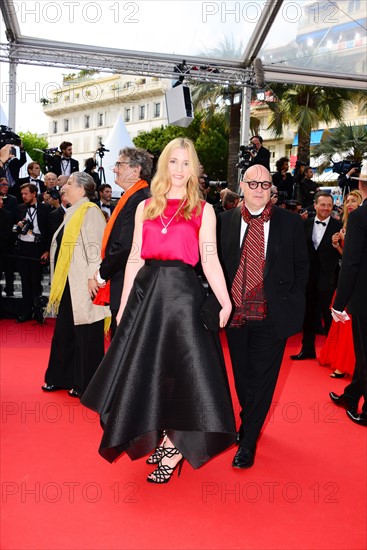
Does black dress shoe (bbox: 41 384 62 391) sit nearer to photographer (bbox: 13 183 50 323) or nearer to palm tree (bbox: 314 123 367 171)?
photographer (bbox: 13 183 50 323)

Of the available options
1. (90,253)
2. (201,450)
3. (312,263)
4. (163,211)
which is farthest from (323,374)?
(163,211)

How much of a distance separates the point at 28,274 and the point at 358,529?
6812mm

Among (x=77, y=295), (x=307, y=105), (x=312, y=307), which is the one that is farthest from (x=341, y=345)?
(x=307, y=105)

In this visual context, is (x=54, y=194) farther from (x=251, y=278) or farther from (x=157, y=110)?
(x=157, y=110)

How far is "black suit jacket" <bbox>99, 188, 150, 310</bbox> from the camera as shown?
14.1 ft

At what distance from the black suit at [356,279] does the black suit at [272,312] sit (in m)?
0.61

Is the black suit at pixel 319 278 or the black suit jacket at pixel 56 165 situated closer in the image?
the black suit at pixel 319 278

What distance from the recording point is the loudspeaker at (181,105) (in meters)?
12.0

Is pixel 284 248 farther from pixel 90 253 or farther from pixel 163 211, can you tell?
pixel 90 253

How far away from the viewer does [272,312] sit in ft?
12.7

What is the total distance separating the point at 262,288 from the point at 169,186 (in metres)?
0.92

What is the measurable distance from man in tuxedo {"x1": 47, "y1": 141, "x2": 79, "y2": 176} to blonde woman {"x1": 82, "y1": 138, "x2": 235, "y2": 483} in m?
8.18

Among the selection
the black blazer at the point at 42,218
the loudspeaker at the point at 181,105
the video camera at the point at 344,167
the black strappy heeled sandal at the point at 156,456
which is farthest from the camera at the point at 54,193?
the black strappy heeled sandal at the point at 156,456

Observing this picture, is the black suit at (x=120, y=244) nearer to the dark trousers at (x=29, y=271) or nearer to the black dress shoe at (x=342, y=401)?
the black dress shoe at (x=342, y=401)
